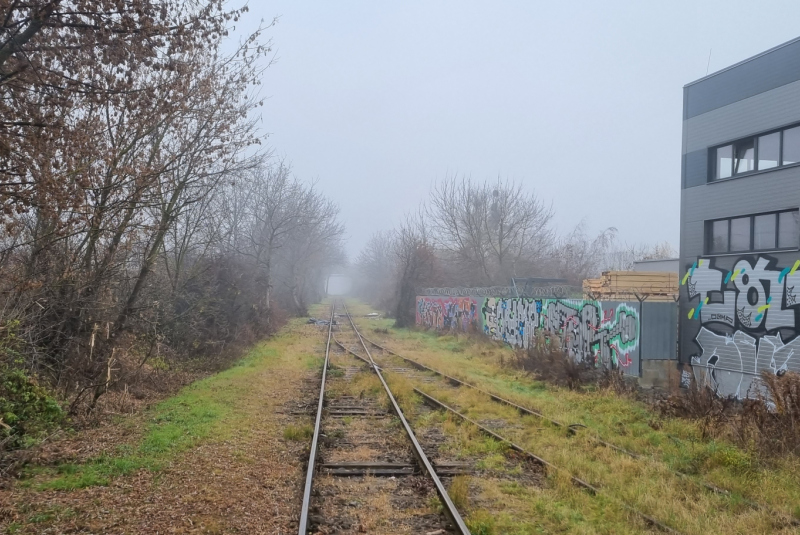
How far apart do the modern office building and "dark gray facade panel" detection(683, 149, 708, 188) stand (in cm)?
3

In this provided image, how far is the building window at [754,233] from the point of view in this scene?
577 inches

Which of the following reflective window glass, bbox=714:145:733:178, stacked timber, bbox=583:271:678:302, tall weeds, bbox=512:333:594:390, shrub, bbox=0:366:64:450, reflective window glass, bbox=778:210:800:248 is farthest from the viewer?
stacked timber, bbox=583:271:678:302

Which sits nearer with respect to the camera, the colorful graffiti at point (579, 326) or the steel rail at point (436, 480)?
the steel rail at point (436, 480)

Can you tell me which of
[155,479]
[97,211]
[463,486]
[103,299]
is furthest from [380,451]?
[103,299]

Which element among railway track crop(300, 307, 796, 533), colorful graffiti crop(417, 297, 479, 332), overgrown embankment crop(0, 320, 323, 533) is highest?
colorful graffiti crop(417, 297, 479, 332)

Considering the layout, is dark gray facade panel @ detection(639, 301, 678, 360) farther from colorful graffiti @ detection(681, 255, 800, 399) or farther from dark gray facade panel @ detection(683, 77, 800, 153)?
dark gray facade panel @ detection(683, 77, 800, 153)

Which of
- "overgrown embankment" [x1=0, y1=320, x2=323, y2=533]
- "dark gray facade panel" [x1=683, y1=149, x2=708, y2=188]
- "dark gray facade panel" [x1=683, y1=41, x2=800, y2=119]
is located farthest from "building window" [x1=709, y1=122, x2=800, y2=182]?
"overgrown embankment" [x1=0, y1=320, x2=323, y2=533]

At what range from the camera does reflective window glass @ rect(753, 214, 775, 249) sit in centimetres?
1518

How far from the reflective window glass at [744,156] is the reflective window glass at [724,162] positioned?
16cm

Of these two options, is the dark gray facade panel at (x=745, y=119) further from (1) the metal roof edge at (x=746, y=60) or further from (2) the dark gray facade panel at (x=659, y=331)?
(2) the dark gray facade panel at (x=659, y=331)

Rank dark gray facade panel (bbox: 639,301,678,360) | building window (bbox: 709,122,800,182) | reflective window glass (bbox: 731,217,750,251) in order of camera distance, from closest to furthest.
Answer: building window (bbox: 709,122,800,182) < reflective window glass (bbox: 731,217,750,251) < dark gray facade panel (bbox: 639,301,678,360)

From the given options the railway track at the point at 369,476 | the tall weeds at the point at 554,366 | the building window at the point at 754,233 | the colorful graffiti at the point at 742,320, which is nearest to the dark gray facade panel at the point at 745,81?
the building window at the point at 754,233

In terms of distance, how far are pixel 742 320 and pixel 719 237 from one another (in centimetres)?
321

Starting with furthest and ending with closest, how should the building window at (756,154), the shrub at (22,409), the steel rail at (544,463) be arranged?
1. the building window at (756,154)
2. the shrub at (22,409)
3. the steel rail at (544,463)
